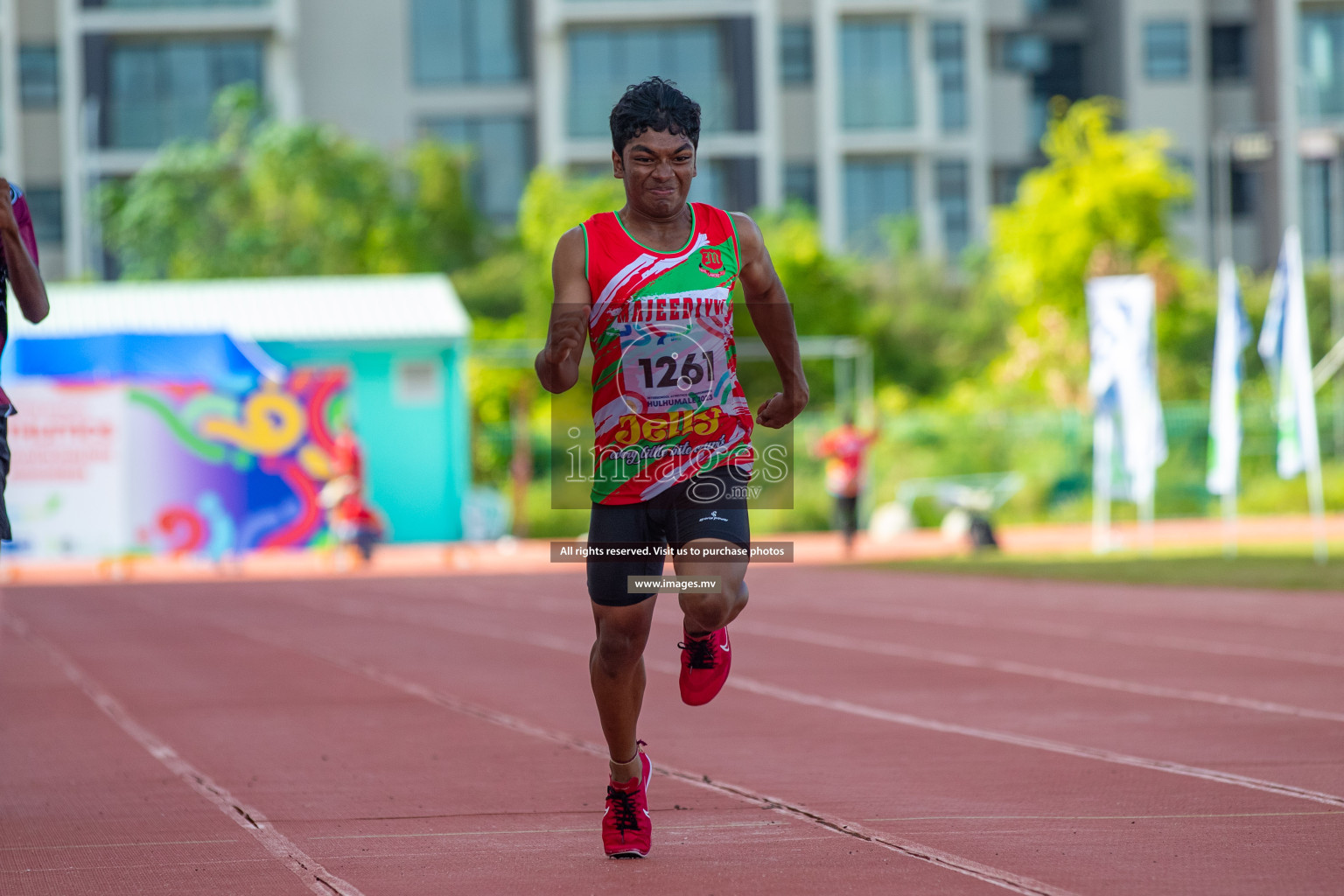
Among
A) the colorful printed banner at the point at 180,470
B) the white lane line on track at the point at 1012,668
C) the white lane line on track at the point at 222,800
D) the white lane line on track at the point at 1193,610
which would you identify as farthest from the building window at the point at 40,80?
the white lane line on track at the point at 222,800

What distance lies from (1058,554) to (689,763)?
15366mm

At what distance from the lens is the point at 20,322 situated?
2600 cm

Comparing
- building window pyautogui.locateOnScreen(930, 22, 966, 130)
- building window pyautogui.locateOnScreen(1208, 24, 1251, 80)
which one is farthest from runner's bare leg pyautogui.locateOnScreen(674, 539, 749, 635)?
building window pyautogui.locateOnScreen(1208, 24, 1251, 80)

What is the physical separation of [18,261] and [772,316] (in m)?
2.20

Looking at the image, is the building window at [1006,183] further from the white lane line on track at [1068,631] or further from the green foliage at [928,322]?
the white lane line on track at [1068,631]

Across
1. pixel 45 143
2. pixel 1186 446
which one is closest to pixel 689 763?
pixel 1186 446

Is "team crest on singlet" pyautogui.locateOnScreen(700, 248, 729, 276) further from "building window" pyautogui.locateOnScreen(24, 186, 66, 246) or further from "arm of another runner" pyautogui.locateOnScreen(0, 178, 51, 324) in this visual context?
"building window" pyautogui.locateOnScreen(24, 186, 66, 246)

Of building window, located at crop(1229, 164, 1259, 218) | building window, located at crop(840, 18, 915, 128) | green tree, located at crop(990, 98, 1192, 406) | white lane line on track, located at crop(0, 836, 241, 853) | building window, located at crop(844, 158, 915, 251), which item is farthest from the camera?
building window, located at crop(1229, 164, 1259, 218)

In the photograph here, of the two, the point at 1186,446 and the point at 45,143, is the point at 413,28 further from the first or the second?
the point at 1186,446

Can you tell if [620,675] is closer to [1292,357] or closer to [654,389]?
[654,389]

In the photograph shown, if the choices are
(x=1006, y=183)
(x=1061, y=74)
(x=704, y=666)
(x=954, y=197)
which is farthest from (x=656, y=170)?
(x=1061, y=74)

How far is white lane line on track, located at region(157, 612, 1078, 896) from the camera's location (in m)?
4.64

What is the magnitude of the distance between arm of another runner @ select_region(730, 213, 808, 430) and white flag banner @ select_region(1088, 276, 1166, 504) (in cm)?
1471

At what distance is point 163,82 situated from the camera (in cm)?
4372
